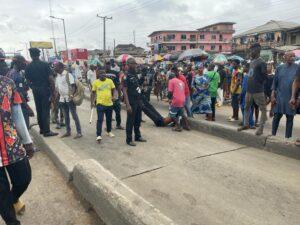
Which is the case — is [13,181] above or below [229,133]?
above

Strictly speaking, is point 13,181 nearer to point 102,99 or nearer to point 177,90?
point 102,99

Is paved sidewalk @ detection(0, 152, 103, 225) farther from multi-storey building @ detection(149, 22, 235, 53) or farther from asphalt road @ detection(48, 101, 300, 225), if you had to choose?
multi-storey building @ detection(149, 22, 235, 53)

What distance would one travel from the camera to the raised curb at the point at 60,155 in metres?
4.28

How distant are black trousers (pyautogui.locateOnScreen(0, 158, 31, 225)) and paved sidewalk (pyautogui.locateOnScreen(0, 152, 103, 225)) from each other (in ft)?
1.69

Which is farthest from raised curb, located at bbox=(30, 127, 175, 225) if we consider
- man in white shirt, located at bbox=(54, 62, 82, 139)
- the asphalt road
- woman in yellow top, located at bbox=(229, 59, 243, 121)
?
woman in yellow top, located at bbox=(229, 59, 243, 121)

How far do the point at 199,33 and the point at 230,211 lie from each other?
248ft

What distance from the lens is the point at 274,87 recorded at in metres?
5.64

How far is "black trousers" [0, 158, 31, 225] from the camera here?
269 cm

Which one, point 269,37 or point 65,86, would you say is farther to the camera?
point 269,37

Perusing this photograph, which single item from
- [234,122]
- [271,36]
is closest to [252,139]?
[234,122]

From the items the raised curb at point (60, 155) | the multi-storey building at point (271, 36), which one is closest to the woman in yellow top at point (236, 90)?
the raised curb at point (60, 155)

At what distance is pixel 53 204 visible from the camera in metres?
3.66

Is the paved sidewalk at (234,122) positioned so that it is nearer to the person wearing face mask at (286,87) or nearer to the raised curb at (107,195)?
the person wearing face mask at (286,87)

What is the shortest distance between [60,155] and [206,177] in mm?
2475
